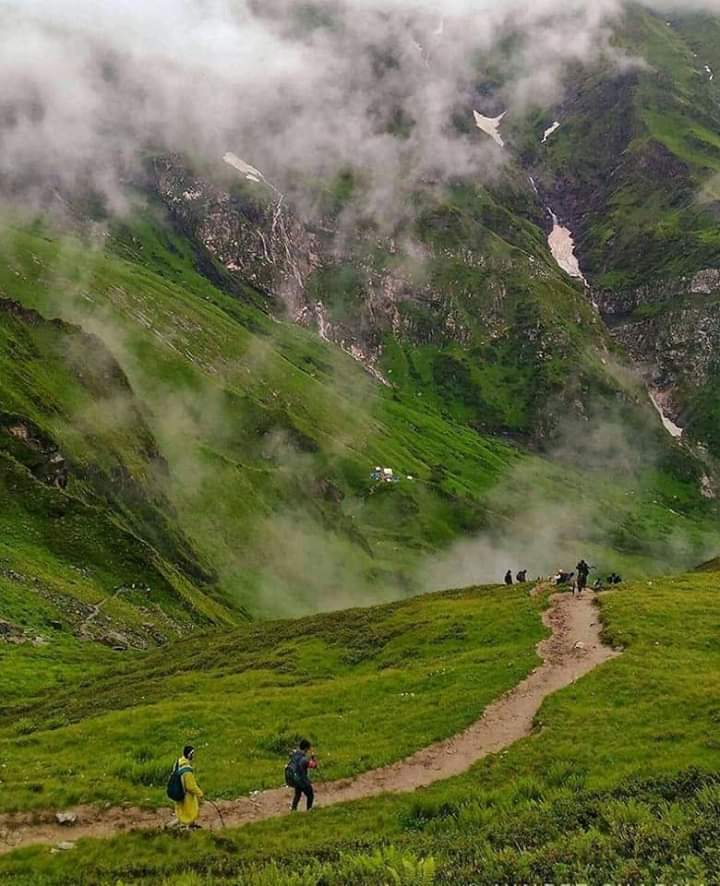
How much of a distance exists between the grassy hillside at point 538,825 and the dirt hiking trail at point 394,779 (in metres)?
1.45

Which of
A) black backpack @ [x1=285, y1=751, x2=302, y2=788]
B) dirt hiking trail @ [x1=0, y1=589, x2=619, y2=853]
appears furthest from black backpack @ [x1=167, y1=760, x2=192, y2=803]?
black backpack @ [x1=285, y1=751, x2=302, y2=788]

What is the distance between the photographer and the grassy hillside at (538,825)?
17.4m

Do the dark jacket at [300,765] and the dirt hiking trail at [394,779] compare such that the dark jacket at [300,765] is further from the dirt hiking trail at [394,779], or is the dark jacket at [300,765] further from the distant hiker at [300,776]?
the dirt hiking trail at [394,779]

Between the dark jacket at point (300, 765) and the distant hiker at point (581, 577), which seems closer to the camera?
the dark jacket at point (300, 765)

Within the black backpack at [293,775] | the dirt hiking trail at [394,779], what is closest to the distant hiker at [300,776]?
the black backpack at [293,775]

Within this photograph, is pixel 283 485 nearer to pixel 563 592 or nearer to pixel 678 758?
pixel 563 592

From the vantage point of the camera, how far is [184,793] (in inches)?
979

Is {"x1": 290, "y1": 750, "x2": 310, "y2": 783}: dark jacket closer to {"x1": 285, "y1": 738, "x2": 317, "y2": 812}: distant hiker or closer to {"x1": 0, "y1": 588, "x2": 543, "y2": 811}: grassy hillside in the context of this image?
{"x1": 285, "y1": 738, "x2": 317, "y2": 812}: distant hiker

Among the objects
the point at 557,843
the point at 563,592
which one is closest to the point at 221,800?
the point at 557,843

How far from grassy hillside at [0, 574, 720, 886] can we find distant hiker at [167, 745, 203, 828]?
97cm

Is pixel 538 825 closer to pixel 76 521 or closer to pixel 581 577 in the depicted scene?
pixel 581 577

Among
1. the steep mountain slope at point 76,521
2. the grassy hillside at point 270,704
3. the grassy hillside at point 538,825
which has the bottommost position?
the grassy hillside at point 538,825

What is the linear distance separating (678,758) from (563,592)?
3967cm

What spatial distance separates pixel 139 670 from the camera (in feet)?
205
